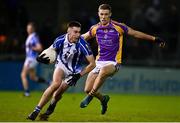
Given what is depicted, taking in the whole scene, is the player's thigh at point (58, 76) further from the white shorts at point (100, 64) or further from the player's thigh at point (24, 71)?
the player's thigh at point (24, 71)

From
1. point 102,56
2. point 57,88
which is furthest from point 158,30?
point 57,88

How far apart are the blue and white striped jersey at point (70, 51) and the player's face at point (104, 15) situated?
1.55 m

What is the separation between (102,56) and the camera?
1761 cm

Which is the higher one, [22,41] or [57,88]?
[57,88]

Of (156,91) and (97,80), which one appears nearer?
(97,80)

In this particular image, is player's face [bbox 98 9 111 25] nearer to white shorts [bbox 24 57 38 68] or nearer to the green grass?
the green grass

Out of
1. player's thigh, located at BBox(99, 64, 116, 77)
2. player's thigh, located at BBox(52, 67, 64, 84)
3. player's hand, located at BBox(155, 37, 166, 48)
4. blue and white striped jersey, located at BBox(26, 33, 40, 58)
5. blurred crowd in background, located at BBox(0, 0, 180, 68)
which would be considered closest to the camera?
player's thigh, located at BBox(52, 67, 64, 84)

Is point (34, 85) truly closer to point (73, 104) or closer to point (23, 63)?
point (23, 63)

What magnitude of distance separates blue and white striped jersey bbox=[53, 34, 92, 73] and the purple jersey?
1.89 m

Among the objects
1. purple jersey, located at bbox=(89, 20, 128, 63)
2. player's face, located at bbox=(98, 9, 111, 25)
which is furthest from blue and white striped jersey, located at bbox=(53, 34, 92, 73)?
purple jersey, located at bbox=(89, 20, 128, 63)

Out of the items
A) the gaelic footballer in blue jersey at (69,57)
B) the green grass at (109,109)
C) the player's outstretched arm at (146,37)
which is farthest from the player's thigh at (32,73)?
the gaelic footballer in blue jersey at (69,57)

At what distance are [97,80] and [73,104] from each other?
4.73m

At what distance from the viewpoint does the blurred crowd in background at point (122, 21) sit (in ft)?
91.4

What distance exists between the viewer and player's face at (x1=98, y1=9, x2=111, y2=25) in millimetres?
16922
